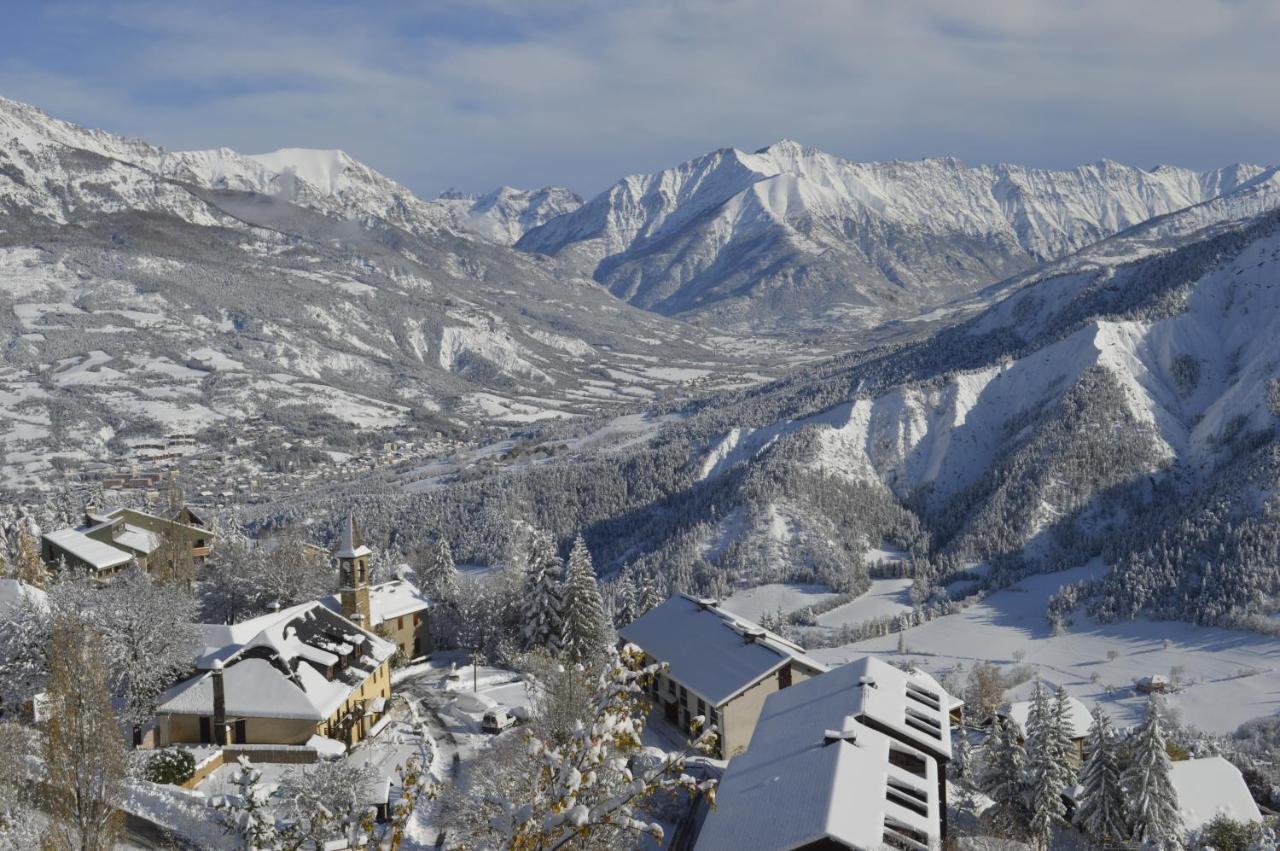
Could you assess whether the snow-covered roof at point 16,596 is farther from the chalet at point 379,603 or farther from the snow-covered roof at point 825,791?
the snow-covered roof at point 825,791

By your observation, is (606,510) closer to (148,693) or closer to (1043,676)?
(1043,676)

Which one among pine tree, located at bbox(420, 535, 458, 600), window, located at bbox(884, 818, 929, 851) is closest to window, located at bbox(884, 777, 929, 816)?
window, located at bbox(884, 818, 929, 851)

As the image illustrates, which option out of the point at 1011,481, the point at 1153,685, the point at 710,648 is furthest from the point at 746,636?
the point at 1011,481

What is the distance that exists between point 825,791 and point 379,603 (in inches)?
1745

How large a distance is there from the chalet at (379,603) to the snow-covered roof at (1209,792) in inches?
1771

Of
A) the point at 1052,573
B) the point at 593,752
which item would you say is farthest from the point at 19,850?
the point at 1052,573

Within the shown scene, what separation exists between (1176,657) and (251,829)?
9363 cm

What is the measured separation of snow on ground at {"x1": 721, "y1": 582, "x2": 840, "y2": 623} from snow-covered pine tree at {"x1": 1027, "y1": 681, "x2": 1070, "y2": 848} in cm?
6983

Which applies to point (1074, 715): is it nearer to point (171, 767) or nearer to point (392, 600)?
point (392, 600)

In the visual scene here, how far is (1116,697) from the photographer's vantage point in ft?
276

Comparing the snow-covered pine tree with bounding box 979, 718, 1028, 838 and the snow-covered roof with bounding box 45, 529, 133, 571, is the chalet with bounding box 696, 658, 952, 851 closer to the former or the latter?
the snow-covered pine tree with bounding box 979, 718, 1028, 838

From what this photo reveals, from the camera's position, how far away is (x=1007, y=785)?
4594cm

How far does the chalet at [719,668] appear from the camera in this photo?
55.2 meters

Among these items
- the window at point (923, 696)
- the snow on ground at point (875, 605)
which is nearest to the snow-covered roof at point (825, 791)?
the window at point (923, 696)
